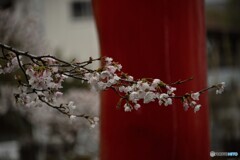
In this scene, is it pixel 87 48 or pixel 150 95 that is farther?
pixel 87 48

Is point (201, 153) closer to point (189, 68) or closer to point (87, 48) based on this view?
point (189, 68)

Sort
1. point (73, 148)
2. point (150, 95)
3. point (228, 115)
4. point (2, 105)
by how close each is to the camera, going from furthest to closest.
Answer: point (228, 115) < point (73, 148) < point (2, 105) < point (150, 95)

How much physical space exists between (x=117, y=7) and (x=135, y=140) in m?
1.31

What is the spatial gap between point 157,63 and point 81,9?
18.3 meters

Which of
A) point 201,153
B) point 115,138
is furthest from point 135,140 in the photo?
point 201,153

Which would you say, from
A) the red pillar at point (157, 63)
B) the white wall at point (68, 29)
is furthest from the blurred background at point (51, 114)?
the red pillar at point (157, 63)

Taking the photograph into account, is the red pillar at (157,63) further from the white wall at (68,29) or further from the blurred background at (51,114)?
the white wall at (68,29)

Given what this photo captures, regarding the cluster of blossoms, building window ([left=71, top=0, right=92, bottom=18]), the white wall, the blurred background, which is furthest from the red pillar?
building window ([left=71, top=0, right=92, bottom=18])

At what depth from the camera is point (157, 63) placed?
5410 millimetres

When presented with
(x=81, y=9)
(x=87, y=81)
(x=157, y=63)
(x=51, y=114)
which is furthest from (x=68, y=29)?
(x=87, y=81)

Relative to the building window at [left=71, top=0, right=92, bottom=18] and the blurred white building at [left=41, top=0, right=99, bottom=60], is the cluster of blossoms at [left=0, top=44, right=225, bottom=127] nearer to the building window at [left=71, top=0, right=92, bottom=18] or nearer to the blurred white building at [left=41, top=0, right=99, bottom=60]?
the blurred white building at [left=41, top=0, right=99, bottom=60]

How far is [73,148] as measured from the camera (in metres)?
13.9

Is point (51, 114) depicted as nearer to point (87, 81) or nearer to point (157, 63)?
point (157, 63)

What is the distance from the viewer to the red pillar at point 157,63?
5.42 m
